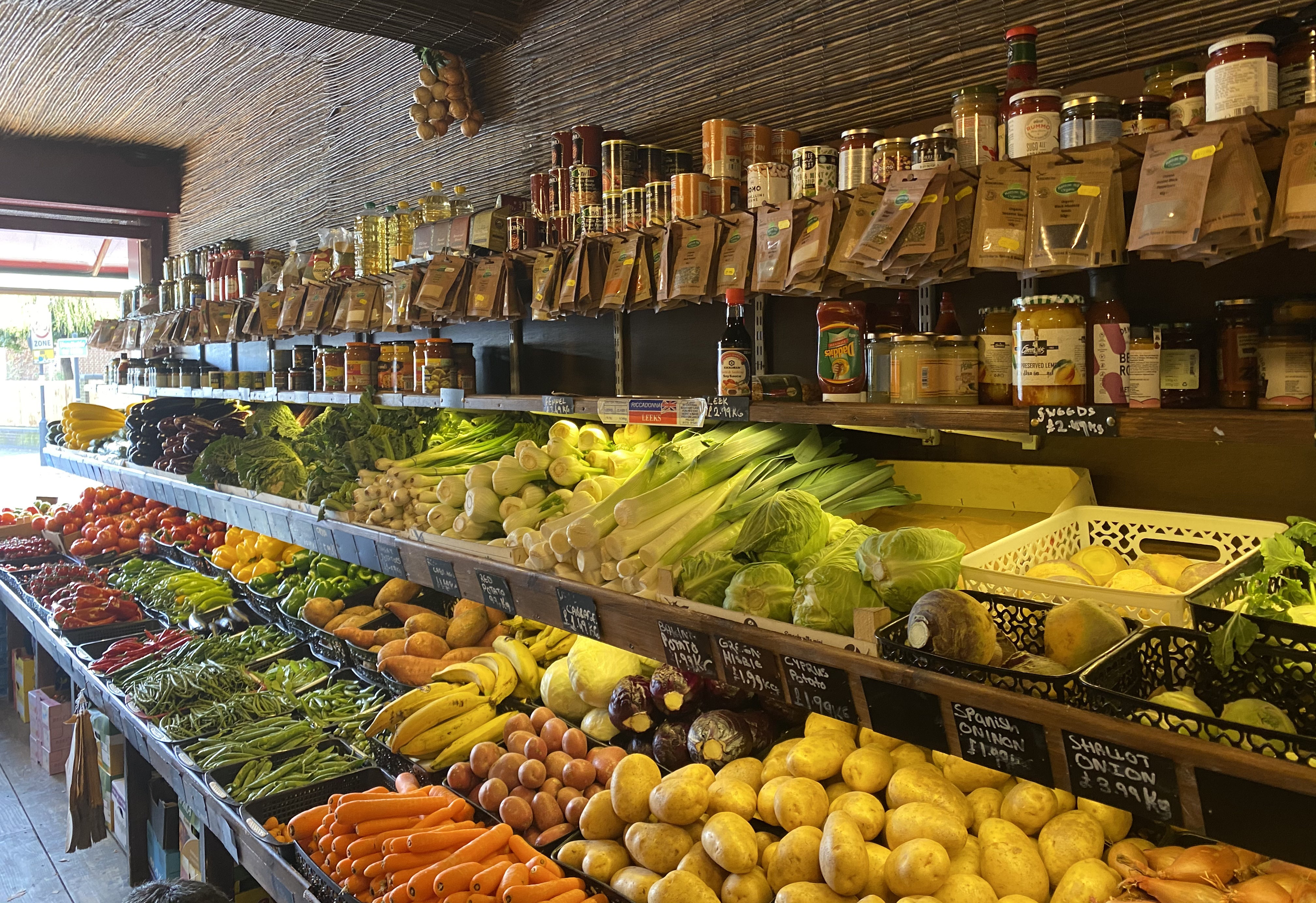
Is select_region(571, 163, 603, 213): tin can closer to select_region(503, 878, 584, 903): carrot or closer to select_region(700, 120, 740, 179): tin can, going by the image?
select_region(700, 120, 740, 179): tin can

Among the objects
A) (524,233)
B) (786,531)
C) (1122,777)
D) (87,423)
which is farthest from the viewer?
(87,423)

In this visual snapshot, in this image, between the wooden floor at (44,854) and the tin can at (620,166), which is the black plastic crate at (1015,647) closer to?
the tin can at (620,166)

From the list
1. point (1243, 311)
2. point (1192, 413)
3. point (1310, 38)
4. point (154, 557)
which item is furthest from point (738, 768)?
point (154, 557)

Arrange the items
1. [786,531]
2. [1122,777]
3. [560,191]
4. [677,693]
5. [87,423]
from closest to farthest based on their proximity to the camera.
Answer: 1. [1122,777]
2. [786,531]
3. [677,693]
4. [560,191]
5. [87,423]

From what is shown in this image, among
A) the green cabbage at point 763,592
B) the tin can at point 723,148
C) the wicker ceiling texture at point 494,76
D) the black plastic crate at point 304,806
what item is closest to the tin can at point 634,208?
the tin can at point 723,148

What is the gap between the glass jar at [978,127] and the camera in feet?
5.94

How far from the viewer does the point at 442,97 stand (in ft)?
12.6

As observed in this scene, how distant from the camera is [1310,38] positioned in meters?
1.40

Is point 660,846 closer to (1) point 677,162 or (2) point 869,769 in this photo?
(2) point 869,769

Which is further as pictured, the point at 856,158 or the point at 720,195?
the point at 720,195

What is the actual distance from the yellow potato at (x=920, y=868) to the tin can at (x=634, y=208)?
68.2 inches

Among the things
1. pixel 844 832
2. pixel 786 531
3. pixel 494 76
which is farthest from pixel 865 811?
pixel 494 76

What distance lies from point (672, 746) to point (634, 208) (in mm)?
1497

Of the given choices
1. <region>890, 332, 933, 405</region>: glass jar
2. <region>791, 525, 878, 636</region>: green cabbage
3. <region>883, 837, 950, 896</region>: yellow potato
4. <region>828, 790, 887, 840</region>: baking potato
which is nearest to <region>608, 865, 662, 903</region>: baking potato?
<region>828, 790, 887, 840</region>: baking potato
